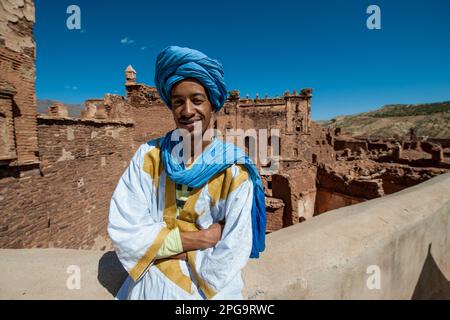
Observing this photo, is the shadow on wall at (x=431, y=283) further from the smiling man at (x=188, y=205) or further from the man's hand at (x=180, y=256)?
the man's hand at (x=180, y=256)

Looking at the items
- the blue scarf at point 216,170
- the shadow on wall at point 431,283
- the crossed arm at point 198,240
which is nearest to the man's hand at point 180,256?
the crossed arm at point 198,240

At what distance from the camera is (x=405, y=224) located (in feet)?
6.37

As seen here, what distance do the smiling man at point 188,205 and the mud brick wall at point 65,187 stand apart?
501 centimetres

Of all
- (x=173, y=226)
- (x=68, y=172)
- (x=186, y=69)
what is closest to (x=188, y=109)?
(x=186, y=69)

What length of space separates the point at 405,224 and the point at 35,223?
7.04m

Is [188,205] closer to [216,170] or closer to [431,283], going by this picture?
[216,170]

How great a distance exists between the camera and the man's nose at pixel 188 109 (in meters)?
1.58

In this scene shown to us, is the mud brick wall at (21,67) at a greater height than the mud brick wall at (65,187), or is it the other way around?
the mud brick wall at (21,67)

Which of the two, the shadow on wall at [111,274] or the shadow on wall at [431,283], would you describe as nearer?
the shadow on wall at [111,274]

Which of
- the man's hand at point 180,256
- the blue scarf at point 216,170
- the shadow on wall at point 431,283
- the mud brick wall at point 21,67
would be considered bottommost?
the shadow on wall at point 431,283

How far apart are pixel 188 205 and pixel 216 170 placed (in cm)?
31

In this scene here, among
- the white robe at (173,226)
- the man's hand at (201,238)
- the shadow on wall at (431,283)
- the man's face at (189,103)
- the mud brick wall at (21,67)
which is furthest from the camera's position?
the mud brick wall at (21,67)
